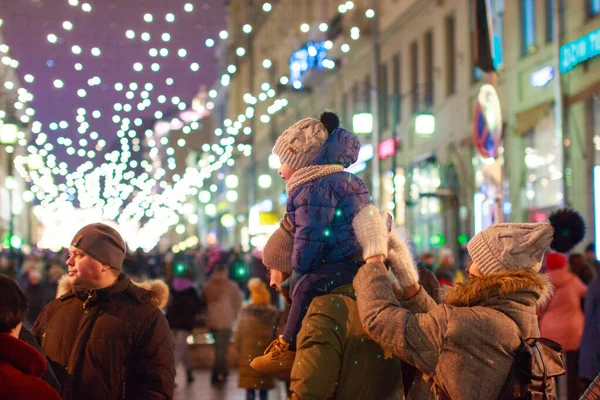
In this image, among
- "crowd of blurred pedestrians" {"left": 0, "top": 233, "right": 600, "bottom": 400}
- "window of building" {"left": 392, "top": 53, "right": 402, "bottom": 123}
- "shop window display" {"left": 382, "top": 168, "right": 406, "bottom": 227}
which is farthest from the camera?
"window of building" {"left": 392, "top": 53, "right": 402, "bottom": 123}

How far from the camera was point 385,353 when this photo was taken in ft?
12.5

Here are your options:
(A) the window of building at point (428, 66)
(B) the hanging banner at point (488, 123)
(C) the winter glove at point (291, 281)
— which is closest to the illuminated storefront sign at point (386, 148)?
(A) the window of building at point (428, 66)

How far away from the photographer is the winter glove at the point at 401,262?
3.91 metres

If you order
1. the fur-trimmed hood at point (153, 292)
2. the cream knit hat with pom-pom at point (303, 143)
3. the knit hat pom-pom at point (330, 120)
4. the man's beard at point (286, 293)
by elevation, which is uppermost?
the knit hat pom-pom at point (330, 120)

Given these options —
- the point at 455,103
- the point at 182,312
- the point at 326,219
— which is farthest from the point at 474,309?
the point at 455,103

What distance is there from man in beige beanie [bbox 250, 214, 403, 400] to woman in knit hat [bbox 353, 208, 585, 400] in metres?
0.12

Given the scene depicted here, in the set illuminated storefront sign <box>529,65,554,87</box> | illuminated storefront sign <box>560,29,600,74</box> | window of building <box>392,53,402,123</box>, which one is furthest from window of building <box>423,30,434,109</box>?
illuminated storefront sign <box>560,29,600,74</box>

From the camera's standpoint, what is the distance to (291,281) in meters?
3.98

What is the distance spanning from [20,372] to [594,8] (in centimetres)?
1806

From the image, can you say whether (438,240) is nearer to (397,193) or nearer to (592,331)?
(397,193)

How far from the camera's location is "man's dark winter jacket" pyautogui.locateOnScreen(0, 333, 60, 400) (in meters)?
3.40

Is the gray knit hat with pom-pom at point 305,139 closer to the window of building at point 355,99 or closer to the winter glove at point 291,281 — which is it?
the winter glove at point 291,281

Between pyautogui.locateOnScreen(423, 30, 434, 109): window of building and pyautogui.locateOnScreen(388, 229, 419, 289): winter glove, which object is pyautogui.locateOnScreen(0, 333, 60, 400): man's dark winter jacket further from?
pyautogui.locateOnScreen(423, 30, 434, 109): window of building

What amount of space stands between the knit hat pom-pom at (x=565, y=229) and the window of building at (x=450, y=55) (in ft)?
81.9
